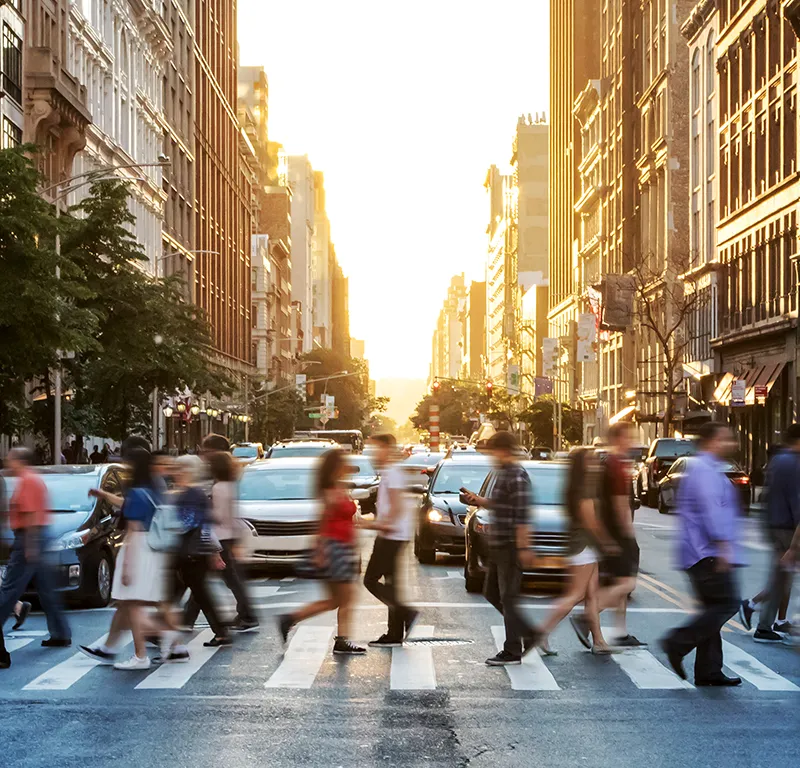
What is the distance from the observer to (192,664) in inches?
490

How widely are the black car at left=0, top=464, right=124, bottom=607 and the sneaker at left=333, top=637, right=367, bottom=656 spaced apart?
4198 mm

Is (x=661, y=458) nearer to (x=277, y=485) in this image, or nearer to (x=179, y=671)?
→ (x=277, y=485)

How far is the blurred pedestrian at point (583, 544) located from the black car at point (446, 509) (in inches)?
352

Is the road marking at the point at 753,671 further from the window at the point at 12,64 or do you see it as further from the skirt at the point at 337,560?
the window at the point at 12,64

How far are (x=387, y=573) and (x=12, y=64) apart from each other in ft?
129

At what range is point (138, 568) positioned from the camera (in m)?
12.0

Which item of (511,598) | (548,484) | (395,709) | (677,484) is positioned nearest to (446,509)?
(548,484)

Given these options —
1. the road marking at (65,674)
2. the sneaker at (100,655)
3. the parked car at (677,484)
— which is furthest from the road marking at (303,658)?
the parked car at (677,484)

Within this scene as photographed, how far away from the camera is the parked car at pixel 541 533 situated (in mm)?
17125

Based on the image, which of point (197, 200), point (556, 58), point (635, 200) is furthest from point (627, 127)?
point (556, 58)

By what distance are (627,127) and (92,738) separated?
84.3 meters

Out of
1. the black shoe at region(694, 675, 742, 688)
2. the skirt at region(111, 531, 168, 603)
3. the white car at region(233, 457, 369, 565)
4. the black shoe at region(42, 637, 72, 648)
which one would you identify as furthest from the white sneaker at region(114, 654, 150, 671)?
the white car at region(233, 457, 369, 565)

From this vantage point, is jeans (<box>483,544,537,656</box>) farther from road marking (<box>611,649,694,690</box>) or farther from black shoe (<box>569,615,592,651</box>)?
black shoe (<box>569,615,592,651</box>)

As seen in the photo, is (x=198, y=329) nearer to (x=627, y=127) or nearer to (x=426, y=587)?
(x=426, y=587)
